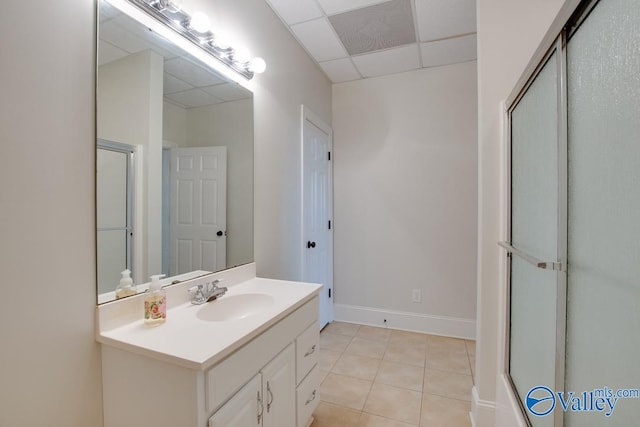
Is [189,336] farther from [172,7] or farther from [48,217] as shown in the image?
[172,7]

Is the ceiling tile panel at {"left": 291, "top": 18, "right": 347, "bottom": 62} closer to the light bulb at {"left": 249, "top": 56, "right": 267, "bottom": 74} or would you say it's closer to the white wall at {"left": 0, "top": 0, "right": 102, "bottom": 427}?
the light bulb at {"left": 249, "top": 56, "right": 267, "bottom": 74}

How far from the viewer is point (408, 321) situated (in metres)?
2.88

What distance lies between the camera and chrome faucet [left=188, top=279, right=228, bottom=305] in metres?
1.28

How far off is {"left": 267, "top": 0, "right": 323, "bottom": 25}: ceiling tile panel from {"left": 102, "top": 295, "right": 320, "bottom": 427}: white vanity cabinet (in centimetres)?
200

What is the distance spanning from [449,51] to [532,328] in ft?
7.73

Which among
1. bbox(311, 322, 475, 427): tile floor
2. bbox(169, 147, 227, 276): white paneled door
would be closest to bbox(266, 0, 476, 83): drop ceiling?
Answer: bbox(169, 147, 227, 276): white paneled door

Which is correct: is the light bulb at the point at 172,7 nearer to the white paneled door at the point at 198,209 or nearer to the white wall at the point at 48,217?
the white wall at the point at 48,217

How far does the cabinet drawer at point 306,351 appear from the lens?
135 cm

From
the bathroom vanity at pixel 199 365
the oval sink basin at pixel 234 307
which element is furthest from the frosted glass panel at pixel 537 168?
the oval sink basin at pixel 234 307

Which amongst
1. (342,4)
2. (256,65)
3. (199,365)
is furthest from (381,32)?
(199,365)

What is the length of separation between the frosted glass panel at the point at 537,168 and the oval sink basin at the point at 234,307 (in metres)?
1.16

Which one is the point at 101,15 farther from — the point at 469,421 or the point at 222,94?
the point at 469,421

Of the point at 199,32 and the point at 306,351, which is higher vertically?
the point at 199,32

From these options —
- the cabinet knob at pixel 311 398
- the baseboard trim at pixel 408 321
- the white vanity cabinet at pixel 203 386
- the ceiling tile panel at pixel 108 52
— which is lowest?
the baseboard trim at pixel 408 321
